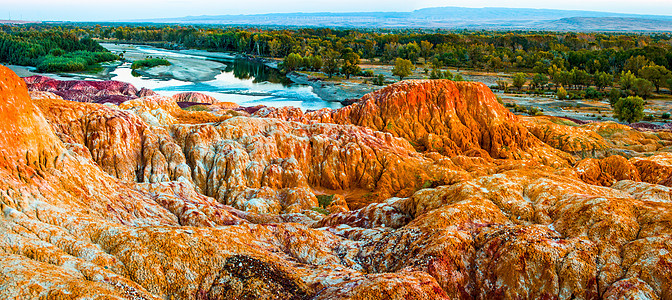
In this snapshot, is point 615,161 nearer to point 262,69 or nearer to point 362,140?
point 362,140

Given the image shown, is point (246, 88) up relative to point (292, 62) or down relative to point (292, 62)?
down

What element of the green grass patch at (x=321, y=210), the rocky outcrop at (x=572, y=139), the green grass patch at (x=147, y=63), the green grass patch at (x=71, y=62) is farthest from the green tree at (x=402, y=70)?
the green grass patch at (x=321, y=210)

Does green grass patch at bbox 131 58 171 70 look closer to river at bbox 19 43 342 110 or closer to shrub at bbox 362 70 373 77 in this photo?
river at bbox 19 43 342 110

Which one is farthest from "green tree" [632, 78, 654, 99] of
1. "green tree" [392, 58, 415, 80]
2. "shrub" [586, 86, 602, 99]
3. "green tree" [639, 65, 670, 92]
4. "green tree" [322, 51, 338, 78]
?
"green tree" [322, 51, 338, 78]

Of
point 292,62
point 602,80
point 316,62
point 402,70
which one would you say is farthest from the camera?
point 292,62

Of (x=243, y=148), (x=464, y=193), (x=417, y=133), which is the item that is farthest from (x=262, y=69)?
(x=464, y=193)

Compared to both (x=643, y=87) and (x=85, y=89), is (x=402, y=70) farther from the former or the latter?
(x=85, y=89)

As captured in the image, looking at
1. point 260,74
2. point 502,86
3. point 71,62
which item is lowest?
point 502,86

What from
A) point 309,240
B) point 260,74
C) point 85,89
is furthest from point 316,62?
point 309,240

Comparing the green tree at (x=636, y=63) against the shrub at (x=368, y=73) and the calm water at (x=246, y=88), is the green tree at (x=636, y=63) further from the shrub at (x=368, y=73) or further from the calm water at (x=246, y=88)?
the calm water at (x=246, y=88)
